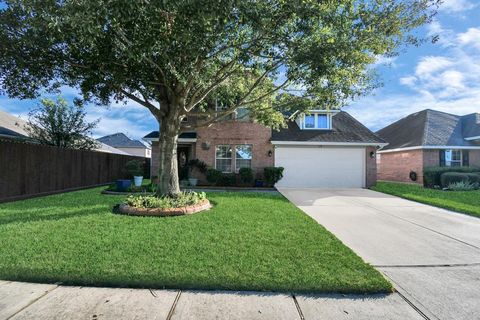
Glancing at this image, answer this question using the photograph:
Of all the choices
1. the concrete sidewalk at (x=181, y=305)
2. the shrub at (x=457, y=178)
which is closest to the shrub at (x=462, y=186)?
the shrub at (x=457, y=178)

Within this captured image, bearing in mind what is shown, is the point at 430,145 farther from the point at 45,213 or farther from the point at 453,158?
the point at 45,213

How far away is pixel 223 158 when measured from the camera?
55.5 ft

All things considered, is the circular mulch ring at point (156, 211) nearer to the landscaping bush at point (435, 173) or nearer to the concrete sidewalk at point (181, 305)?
the concrete sidewalk at point (181, 305)

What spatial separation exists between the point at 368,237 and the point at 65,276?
573 centimetres

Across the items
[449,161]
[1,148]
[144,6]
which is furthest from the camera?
[449,161]

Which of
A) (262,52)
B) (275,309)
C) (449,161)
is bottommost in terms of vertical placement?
(275,309)

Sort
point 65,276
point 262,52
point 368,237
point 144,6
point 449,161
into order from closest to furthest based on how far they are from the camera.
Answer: point 65,276, point 144,6, point 368,237, point 262,52, point 449,161

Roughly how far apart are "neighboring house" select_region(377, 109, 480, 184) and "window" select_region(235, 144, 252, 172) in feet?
37.7

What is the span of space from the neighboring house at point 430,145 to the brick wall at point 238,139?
10507 millimetres

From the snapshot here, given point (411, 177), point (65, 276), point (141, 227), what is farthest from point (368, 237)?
point (411, 177)

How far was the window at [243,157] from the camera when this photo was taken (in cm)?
1684

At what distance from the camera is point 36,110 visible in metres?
17.2

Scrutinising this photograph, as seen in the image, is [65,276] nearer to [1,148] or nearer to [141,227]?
[141,227]

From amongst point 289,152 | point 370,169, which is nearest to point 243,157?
point 289,152
